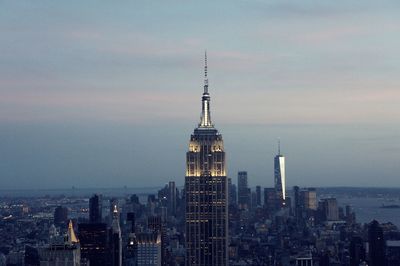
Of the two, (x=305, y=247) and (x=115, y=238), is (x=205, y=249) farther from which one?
(x=305, y=247)

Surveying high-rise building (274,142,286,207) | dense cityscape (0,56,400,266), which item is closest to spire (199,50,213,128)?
dense cityscape (0,56,400,266)

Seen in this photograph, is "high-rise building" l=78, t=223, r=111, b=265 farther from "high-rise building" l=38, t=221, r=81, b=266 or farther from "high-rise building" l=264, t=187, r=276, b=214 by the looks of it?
"high-rise building" l=264, t=187, r=276, b=214

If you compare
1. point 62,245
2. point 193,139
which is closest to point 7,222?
point 193,139

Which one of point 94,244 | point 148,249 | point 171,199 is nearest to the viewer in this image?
point 94,244

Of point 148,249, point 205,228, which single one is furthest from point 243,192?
point 205,228

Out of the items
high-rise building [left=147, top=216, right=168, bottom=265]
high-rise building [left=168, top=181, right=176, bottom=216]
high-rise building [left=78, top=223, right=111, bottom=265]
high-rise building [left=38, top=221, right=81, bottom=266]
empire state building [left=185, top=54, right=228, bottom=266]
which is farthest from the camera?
high-rise building [left=168, top=181, right=176, bottom=216]

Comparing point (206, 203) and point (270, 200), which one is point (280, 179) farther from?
point (206, 203)
